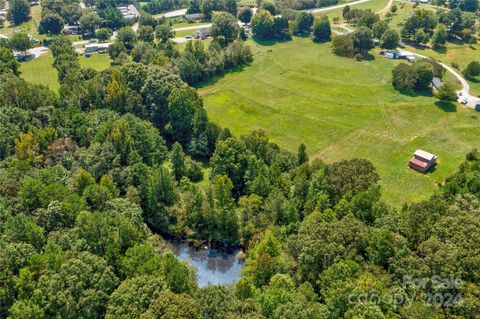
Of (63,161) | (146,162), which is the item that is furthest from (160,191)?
(63,161)

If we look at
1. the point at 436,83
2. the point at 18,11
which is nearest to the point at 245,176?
the point at 436,83

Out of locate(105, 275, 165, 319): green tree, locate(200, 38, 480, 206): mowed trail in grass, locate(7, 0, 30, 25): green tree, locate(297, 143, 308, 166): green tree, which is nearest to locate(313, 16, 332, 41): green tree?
locate(200, 38, 480, 206): mowed trail in grass

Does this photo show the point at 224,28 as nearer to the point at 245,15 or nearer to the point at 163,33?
the point at 163,33

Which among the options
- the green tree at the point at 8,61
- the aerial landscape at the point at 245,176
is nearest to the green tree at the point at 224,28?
the aerial landscape at the point at 245,176

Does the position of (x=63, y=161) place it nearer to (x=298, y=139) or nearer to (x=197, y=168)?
(x=197, y=168)

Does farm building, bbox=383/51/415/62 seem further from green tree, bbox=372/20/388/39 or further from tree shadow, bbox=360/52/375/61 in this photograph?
green tree, bbox=372/20/388/39

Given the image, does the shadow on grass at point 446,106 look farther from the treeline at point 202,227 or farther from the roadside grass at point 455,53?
the roadside grass at point 455,53
